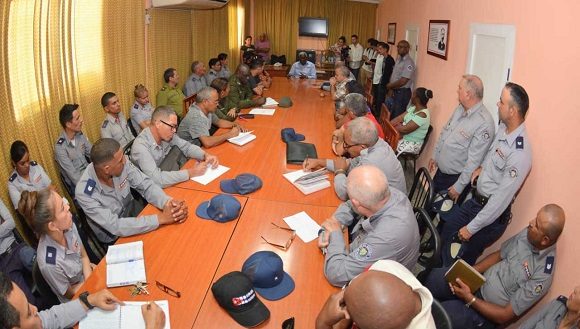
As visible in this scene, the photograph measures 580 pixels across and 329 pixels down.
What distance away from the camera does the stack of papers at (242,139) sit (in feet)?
12.2

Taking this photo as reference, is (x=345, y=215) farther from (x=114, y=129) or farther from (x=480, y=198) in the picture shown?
(x=114, y=129)

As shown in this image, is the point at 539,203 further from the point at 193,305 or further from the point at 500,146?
the point at 193,305

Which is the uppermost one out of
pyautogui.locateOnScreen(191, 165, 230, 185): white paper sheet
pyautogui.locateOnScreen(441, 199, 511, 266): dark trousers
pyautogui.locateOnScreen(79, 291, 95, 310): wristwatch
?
pyautogui.locateOnScreen(191, 165, 230, 185): white paper sheet

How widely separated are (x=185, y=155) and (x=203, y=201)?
0.94 metres

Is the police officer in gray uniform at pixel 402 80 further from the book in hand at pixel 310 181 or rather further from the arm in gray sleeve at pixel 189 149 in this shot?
the arm in gray sleeve at pixel 189 149

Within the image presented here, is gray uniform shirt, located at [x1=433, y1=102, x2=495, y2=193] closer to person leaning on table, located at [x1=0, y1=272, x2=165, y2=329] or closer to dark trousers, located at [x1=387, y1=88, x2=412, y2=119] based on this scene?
person leaning on table, located at [x1=0, y1=272, x2=165, y2=329]

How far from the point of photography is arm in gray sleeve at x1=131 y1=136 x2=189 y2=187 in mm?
2791

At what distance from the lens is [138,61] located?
484 cm

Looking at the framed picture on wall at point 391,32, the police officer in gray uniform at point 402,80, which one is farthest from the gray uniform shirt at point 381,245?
the framed picture on wall at point 391,32

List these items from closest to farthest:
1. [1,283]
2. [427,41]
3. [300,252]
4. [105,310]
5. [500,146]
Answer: [1,283], [105,310], [300,252], [500,146], [427,41]

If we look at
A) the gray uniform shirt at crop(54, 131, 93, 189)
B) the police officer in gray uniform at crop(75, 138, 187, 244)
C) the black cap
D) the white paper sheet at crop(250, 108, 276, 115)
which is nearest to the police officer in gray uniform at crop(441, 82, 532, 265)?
the black cap

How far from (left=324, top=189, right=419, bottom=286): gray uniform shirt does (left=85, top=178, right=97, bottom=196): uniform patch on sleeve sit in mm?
1536

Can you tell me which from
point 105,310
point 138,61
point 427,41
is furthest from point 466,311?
point 138,61

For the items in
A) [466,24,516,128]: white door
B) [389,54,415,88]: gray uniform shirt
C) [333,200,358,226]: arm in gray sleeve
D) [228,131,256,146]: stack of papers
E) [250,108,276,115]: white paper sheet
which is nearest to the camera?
[333,200,358,226]: arm in gray sleeve
